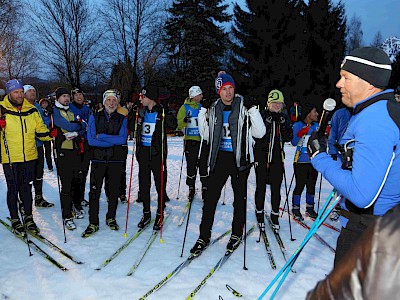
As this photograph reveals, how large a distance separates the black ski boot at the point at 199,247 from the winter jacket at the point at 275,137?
1634 mm

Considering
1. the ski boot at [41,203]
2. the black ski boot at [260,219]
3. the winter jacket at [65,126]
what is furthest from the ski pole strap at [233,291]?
the ski boot at [41,203]

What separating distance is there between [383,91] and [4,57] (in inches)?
787

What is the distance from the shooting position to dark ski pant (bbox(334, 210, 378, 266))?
5.85 ft

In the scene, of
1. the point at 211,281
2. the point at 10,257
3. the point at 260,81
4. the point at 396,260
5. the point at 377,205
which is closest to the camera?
the point at 396,260

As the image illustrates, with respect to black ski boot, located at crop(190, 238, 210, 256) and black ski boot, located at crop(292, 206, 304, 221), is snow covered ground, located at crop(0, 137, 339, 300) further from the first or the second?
black ski boot, located at crop(292, 206, 304, 221)

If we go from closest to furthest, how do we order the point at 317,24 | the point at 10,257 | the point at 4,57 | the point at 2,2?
the point at 10,257 → the point at 2,2 → the point at 4,57 → the point at 317,24

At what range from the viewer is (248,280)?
3.48 metres

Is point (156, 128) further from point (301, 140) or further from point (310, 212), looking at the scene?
point (310, 212)

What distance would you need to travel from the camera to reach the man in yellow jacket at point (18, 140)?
4301mm

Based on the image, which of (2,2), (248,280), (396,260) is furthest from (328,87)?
(396,260)

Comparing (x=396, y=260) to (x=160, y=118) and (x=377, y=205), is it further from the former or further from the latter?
(x=160, y=118)

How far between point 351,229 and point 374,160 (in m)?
0.49

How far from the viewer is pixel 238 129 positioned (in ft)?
13.2

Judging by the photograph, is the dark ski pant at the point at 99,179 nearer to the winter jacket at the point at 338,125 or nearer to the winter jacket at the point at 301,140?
the winter jacket at the point at 301,140
